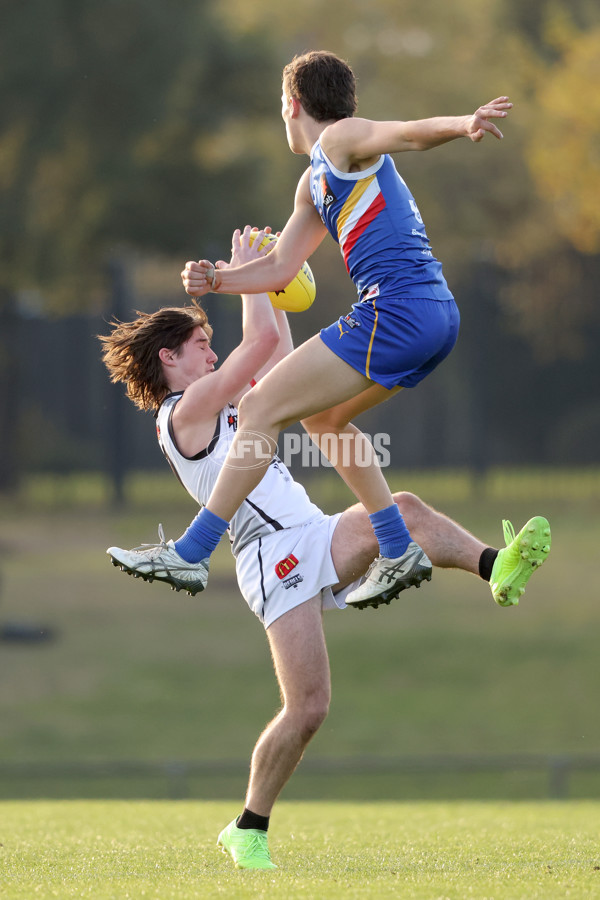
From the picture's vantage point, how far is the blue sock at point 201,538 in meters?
6.15

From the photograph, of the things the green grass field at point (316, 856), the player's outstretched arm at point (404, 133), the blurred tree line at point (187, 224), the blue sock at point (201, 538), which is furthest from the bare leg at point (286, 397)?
the blurred tree line at point (187, 224)

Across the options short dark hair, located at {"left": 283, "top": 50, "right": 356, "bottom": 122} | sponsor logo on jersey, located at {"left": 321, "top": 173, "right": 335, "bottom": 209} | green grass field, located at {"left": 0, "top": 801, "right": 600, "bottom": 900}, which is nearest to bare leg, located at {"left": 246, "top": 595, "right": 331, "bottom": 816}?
green grass field, located at {"left": 0, "top": 801, "right": 600, "bottom": 900}

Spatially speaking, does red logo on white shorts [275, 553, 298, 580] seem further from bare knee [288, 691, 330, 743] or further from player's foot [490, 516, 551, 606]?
player's foot [490, 516, 551, 606]

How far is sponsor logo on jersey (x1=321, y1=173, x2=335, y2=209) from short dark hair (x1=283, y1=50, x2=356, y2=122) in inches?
13.2

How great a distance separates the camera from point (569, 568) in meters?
21.8

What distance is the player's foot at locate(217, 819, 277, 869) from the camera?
6.11m

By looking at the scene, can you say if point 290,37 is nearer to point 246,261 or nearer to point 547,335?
point 547,335

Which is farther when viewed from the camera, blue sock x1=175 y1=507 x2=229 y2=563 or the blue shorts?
blue sock x1=175 y1=507 x2=229 y2=563

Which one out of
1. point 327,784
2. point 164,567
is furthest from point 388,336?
point 327,784

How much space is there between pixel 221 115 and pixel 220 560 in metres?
10.7

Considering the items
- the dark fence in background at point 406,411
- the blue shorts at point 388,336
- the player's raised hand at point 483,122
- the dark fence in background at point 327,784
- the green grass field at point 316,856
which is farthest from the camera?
the dark fence in background at point 406,411

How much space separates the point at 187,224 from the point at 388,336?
22423 millimetres

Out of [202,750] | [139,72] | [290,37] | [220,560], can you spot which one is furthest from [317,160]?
[290,37]

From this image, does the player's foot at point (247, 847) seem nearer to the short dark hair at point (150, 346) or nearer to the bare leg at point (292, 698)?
the bare leg at point (292, 698)
